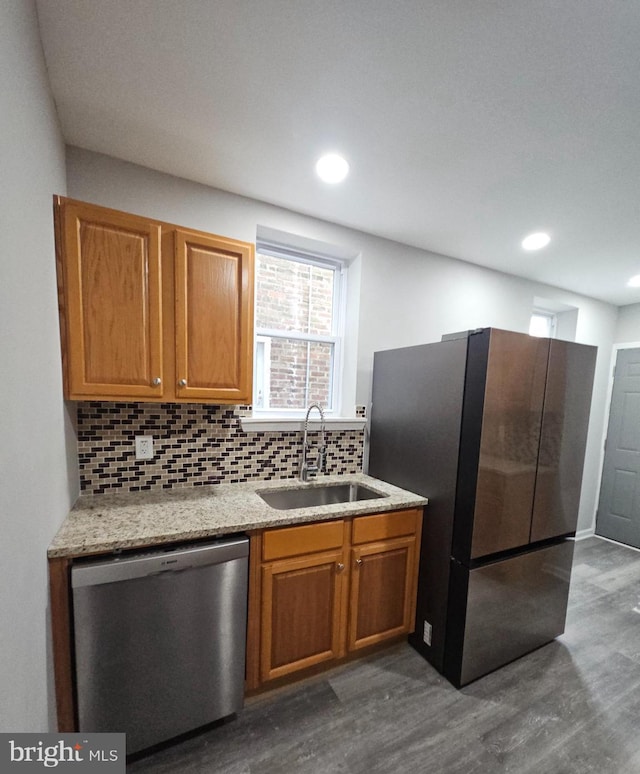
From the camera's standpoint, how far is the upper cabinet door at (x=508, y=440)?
59.1 inches

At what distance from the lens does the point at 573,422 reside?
1.78 metres

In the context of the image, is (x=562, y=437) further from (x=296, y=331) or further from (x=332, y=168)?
(x=332, y=168)

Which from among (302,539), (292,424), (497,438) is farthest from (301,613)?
(497,438)

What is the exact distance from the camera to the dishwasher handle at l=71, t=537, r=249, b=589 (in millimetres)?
1085

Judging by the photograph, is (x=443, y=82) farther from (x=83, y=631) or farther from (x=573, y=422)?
(x=83, y=631)

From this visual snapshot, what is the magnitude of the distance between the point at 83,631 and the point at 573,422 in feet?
8.12

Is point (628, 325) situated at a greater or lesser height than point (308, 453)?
greater

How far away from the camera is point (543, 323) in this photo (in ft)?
11.5

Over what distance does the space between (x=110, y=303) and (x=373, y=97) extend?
1.34 meters

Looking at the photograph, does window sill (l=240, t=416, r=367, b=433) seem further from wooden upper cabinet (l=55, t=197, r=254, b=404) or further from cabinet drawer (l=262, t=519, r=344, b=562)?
cabinet drawer (l=262, t=519, r=344, b=562)

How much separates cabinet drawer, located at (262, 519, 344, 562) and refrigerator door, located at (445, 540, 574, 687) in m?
0.66

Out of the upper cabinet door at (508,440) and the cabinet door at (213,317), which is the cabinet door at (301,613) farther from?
the cabinet door at (213,317)

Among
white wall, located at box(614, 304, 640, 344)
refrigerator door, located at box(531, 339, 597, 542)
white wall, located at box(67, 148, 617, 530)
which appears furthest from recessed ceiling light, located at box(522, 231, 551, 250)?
white wall, located at box(614, 304, 640, 344)

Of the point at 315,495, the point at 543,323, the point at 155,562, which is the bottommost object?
the point at 315,495
